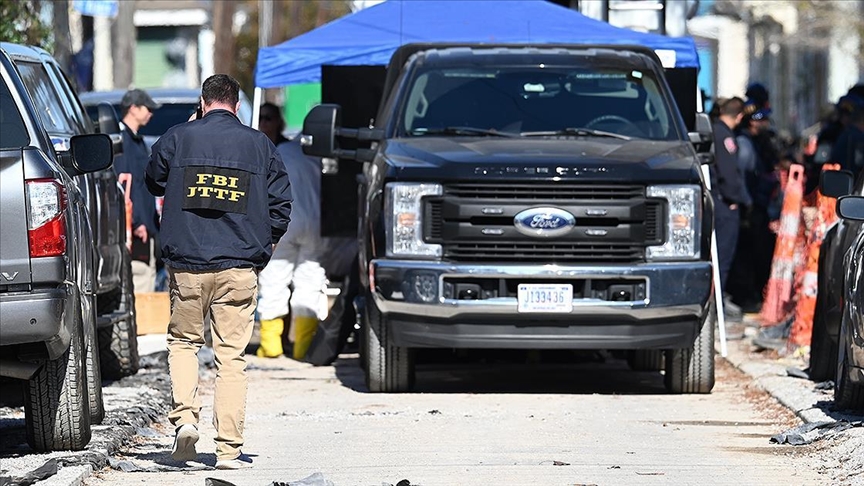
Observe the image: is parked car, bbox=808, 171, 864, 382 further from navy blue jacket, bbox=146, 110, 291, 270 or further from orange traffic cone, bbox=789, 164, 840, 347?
navy blue jacket, bbox=146, 110, 291, 270

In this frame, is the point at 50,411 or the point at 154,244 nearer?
the point at 50,411

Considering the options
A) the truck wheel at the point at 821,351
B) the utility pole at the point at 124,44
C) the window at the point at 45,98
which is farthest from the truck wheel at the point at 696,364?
the utility pole at the point at 124,44

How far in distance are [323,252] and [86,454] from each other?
5965 mm

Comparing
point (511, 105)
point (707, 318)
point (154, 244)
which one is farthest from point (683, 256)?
point (154, 244)

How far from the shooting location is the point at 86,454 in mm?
8250

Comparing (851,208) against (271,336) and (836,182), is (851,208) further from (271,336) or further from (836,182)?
(271,336)

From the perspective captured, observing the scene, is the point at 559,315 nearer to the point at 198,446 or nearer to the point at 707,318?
the point at 707,318

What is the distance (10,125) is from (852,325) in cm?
446

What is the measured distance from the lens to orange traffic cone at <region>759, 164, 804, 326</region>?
15820 millimetres

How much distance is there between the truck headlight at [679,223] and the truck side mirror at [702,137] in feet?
3.03

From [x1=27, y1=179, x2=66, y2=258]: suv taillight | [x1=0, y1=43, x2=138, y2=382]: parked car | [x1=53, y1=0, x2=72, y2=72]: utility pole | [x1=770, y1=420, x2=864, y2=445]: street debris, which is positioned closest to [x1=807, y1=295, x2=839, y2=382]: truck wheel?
[x1=770, y1=420, x2=864, y2=445]: street debris

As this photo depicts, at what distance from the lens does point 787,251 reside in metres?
16.0

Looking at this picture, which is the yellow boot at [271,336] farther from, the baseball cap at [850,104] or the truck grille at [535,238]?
the baseball cap at [850,104]

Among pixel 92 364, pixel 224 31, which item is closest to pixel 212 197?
pixel 92 364
